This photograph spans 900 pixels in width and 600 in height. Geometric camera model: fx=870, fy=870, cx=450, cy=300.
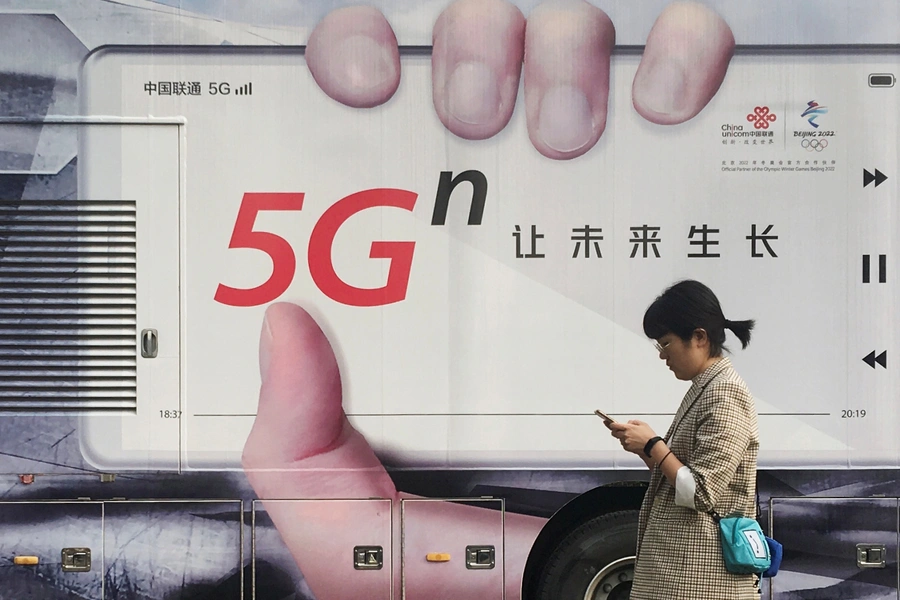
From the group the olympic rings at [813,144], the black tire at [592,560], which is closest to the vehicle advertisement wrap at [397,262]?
the olympic rings at [813,144]

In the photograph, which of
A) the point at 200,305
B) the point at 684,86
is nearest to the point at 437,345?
the point at 200,305

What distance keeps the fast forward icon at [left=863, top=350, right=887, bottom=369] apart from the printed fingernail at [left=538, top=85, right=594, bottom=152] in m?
1.70

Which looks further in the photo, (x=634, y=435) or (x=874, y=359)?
(x=874, y=359)

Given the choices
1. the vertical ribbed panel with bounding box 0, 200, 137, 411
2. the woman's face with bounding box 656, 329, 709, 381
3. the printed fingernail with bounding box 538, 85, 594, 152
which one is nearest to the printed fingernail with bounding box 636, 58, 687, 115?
the printed fingernail with bounding box 538, 85, 594, 152

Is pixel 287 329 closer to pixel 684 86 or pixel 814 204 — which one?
pixel 684 86

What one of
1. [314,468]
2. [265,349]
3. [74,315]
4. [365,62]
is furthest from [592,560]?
[74,315]

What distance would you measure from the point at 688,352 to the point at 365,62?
7.24 feet

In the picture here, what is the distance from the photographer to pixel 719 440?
2684 mm

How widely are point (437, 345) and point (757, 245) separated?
5.30ft

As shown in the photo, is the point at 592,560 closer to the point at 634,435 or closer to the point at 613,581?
the point at 613,581

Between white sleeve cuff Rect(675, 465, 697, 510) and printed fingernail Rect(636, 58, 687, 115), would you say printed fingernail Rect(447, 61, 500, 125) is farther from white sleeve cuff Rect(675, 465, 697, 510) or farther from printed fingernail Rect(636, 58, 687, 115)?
white sleeve cuff Rect(675, 465, 697, 510)

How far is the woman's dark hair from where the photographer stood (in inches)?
113

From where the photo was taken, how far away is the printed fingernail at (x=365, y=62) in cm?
419

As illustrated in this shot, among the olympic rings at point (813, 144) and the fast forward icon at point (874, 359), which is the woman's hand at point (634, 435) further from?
the olympic rings at point (813, 144)
